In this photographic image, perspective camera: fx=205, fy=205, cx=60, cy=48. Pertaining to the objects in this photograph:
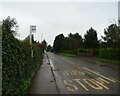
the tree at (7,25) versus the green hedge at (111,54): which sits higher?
the tree at (7,25)

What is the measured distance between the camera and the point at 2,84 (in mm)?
5285

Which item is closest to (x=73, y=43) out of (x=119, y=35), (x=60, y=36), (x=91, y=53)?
(x=91, y=53)

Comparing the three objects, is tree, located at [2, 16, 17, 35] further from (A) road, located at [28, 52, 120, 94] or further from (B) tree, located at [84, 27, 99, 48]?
(B) tree, located at [84, 27, 99, 48]

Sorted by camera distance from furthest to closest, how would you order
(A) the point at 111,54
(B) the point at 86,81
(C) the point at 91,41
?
(C) the point at 91,41
(A) the point at 111,54
(B) the point at 86,81

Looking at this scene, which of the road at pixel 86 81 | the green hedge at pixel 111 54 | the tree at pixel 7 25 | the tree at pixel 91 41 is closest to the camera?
the tree at pixel 7 25

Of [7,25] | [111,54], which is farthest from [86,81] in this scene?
[111,54]

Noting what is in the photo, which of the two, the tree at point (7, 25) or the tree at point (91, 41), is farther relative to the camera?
the tree at point (91, 41)

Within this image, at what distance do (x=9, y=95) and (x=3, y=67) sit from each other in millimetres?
813

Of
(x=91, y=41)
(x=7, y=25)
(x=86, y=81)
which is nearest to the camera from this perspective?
(x=86, y=81)

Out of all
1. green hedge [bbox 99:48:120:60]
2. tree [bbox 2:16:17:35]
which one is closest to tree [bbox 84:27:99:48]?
green hedge [bbox 99:48:120:60]

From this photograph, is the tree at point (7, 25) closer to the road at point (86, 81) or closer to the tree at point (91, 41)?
the road at point (86, 81)

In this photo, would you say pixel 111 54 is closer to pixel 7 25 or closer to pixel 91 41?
pixel 7 25

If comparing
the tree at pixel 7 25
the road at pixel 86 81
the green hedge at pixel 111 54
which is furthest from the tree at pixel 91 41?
the road at pixel 86 81

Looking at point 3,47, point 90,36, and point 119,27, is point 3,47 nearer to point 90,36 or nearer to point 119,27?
point 119,27
